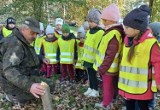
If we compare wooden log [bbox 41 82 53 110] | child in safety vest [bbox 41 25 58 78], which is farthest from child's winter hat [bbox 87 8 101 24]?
wooden log [bbox 41 82 53 110]

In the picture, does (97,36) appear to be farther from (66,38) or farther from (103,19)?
(66,38)

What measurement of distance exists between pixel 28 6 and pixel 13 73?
7679 mm

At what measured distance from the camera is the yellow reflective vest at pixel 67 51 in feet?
28.6

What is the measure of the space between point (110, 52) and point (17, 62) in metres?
1.72

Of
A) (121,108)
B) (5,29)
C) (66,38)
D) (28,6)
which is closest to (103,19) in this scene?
(121,108)

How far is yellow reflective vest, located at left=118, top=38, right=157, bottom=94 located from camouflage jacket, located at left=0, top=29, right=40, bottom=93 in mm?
1556

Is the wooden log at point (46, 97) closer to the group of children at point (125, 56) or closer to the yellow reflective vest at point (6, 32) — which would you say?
the group of children at point (125, 56)

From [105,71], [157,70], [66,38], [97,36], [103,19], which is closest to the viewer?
[157,70]

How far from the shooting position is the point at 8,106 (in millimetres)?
5516

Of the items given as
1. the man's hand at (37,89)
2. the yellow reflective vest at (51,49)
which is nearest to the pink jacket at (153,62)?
Answer: the man's hand at (37,89)

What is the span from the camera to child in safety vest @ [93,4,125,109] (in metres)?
5.41

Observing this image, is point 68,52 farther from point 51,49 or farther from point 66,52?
point 51,49

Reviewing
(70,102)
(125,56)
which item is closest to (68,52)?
(70,102)

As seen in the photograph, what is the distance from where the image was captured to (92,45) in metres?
6.99
